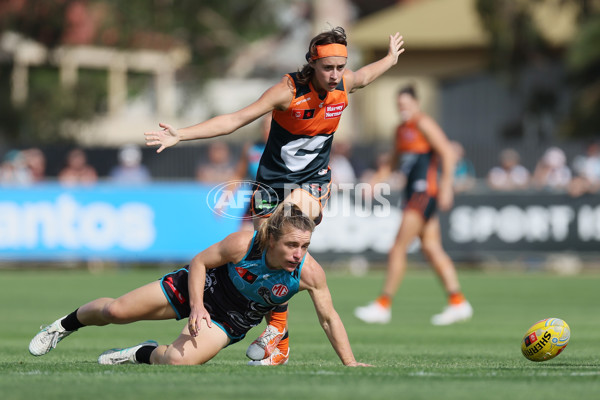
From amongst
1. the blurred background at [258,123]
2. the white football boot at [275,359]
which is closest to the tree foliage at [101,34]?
the blurred background at [258,123]

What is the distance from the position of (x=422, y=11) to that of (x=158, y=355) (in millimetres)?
29366

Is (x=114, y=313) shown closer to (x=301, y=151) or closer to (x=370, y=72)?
(x=301, y=151)

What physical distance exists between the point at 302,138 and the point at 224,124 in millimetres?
957

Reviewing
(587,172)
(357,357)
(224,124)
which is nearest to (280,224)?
(224,124)

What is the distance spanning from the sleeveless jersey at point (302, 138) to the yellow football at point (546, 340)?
1.97m

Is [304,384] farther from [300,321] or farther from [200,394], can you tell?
[300,321]

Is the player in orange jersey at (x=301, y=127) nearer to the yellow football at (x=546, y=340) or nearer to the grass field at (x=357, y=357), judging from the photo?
the grass field at (x=357, y=357)

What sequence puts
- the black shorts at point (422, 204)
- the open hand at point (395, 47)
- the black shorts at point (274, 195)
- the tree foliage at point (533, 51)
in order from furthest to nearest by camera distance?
the tree foliage at point (533, 51) < the black shorts at point (422, 204) < the open hand at point (395, 47) < the black shorts at point (274, 195)

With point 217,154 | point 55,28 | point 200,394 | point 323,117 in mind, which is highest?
point 55,28

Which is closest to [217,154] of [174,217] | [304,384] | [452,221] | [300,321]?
[174,217]

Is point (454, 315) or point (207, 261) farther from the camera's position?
point (454, 315)

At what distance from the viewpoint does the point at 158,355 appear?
784 centimetres

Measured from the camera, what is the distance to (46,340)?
8141 mm

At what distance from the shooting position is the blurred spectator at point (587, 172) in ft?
70.4
